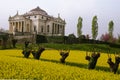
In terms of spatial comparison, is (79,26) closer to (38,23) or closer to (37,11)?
(38,23)

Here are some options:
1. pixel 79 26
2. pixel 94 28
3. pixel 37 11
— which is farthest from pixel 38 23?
pixel 94 28

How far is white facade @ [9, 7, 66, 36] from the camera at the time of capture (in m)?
104

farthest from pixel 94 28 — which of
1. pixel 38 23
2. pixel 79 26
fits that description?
pixel 38 23

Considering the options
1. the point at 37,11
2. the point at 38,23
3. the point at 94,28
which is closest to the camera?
the point at 94,28

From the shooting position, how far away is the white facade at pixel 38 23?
A: 10375 centimetres

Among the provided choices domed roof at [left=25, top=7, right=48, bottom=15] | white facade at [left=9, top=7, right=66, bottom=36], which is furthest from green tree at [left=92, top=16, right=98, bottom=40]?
domed roof at [left=25, top=7, right=48, bottom=15]

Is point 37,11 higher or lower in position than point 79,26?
higher

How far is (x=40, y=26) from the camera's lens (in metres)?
107

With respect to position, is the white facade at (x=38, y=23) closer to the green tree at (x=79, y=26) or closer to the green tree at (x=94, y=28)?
the green tree at (x=79, y=26)

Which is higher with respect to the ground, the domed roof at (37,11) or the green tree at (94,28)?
the domed roof at (37,11)

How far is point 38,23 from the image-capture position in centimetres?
10662

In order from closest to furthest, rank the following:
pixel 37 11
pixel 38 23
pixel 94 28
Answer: pixel 94 28, pixel 38 23, pixel 37 11

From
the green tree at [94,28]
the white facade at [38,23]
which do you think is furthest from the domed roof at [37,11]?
the green tree at [94,28]

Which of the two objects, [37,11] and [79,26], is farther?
[37,11]
